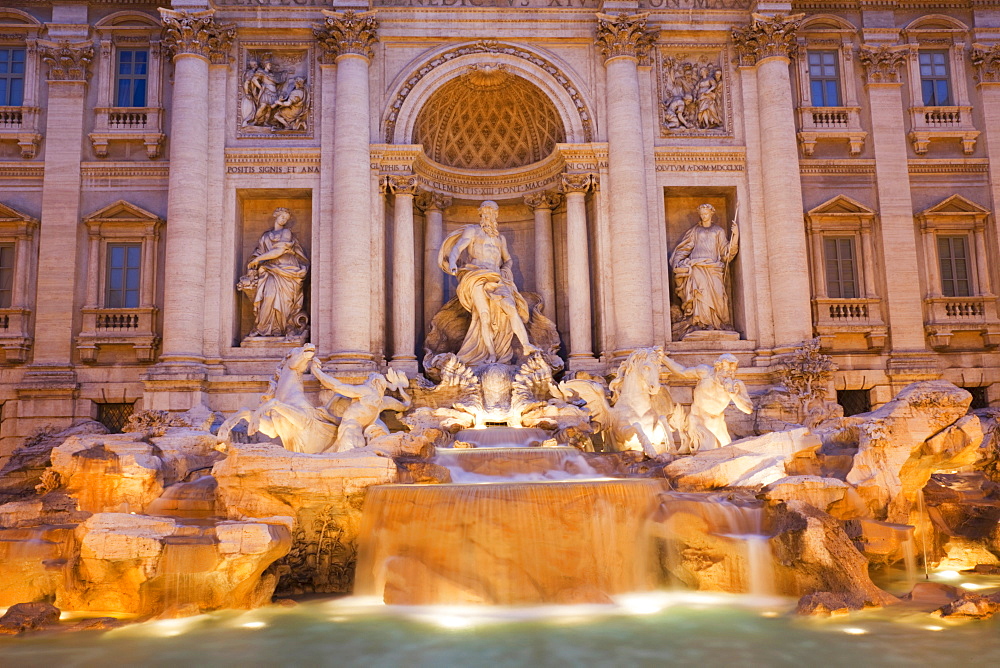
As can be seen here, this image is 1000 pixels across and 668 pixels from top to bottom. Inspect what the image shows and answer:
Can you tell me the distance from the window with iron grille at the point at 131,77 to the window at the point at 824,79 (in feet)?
55.9

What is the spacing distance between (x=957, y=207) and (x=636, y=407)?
1122cm

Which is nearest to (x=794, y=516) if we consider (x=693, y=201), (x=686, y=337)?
(x=686, y=337)

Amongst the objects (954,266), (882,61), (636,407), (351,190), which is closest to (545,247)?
(351,190)

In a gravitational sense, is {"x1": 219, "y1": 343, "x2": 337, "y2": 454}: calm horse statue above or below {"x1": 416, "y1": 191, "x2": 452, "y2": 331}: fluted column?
below

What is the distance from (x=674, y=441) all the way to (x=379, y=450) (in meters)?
5.77

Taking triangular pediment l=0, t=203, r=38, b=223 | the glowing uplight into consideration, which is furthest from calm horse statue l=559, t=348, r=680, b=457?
triangular pediment l=0, t=203, r=38, b=223

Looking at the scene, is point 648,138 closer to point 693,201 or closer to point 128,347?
point 693,201

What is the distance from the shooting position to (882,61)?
2003 cm

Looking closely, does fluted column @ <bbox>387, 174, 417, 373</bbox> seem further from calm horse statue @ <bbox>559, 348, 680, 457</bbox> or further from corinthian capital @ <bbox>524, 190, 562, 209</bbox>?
calm horse statue @ <bbox>559, 348, 680, 457</bbox>

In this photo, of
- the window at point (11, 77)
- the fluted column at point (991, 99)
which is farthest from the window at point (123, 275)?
the fluted column at point (991, 99)

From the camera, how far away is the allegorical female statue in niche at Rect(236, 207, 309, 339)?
61.2 feet

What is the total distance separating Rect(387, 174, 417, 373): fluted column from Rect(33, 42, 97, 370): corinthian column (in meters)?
7.39

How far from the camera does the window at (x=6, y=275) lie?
19.2m

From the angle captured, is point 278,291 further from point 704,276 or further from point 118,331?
point 704,276
